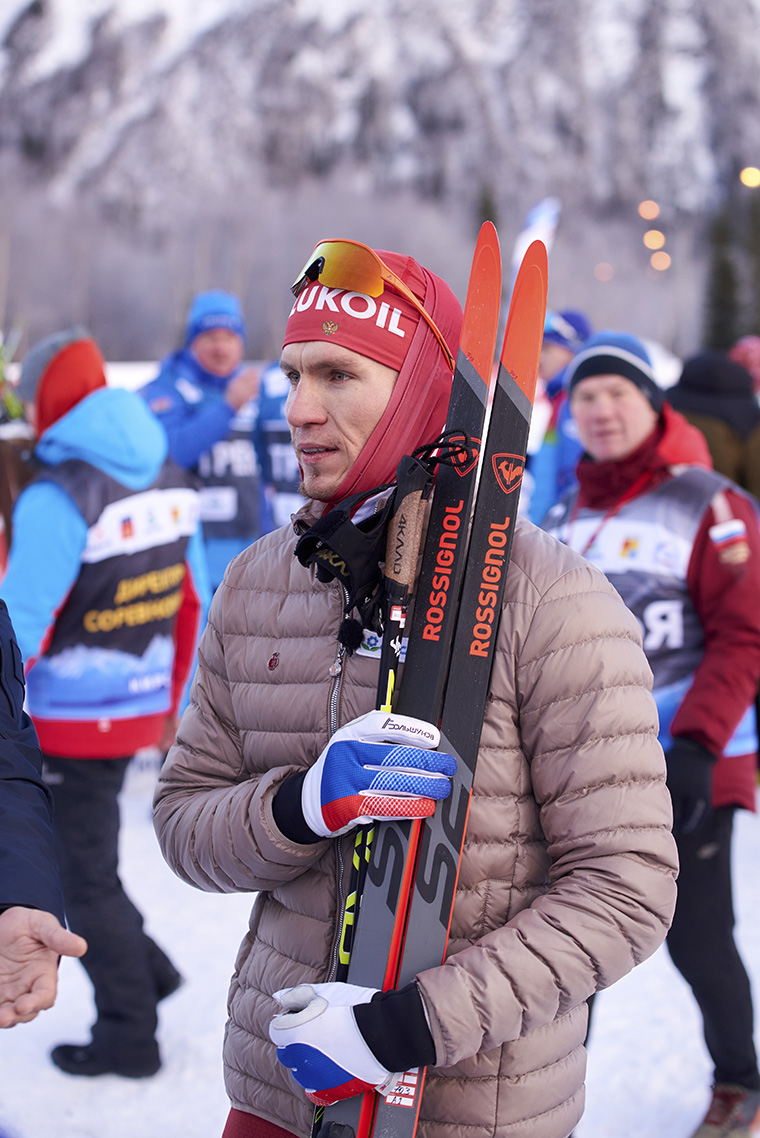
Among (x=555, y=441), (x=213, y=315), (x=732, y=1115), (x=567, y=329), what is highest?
(x=567, y=329)

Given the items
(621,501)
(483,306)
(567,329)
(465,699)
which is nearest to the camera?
(465,699)

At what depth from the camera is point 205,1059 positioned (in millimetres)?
3100

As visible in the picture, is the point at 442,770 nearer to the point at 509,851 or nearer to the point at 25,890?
the point at 509,851

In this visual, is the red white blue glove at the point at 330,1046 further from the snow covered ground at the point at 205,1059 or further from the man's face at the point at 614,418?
the man's face at the point at 614,418

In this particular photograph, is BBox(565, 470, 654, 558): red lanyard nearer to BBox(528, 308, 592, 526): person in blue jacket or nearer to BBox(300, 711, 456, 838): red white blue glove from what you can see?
BBox(300, 711, 456, 838): red white blue glove

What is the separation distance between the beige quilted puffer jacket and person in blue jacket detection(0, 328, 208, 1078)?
1.45 metres

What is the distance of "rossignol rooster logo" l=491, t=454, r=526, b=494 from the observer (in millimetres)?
1438

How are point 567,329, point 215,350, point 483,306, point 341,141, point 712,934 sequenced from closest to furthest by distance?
1. point 483,306
2. point 712,934
3. point 215,350
4. point 567,329
5. point 341,141

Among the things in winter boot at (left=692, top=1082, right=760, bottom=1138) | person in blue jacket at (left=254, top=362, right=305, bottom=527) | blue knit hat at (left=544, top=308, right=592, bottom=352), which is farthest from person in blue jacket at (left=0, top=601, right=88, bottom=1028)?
blue knit hat at (left=544, top=308, right=592, bottom=352)

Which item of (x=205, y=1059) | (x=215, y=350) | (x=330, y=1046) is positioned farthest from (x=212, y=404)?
(x=330, y=1046)

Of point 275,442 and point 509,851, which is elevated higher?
point 275,442

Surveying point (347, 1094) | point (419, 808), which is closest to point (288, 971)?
point (347, 1094)

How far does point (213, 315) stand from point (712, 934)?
4.15 m

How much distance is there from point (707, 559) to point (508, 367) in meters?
1.27
